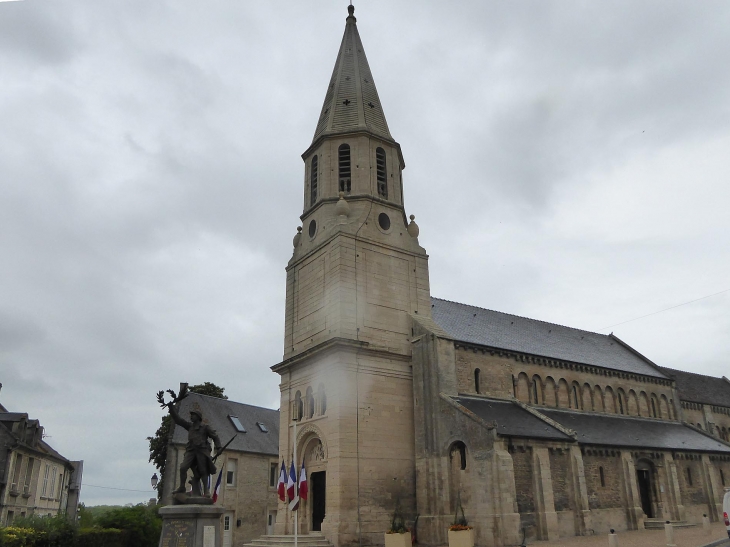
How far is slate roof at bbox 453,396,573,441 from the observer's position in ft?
91.0

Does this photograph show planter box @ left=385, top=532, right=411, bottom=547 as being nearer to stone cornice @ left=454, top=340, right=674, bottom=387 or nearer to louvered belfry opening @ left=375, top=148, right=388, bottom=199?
stone cornice @ left=454, top=340, right=674, bottom=387

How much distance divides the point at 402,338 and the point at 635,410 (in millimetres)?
20681

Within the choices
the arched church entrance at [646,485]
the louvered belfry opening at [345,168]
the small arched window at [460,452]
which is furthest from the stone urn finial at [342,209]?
the arched church entrance at [646,485]

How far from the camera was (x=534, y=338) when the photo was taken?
3888cm

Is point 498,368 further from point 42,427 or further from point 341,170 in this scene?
point 42,427

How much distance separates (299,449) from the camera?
101ft

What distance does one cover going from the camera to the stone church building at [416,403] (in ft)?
88.6

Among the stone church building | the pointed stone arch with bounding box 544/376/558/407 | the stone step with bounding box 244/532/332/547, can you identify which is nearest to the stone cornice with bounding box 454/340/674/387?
the stone church building

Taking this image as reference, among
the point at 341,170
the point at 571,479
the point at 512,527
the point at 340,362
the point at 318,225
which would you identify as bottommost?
the point at 512,527

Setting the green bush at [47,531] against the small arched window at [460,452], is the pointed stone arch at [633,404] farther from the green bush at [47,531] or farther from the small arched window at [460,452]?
the green bush at [47,531]

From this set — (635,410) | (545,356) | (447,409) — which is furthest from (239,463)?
(635,410)

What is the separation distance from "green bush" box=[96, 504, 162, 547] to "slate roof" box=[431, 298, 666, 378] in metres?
18.1

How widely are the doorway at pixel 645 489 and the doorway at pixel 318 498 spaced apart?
57.8 ft

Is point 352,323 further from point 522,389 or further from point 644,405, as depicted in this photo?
point 644,405
